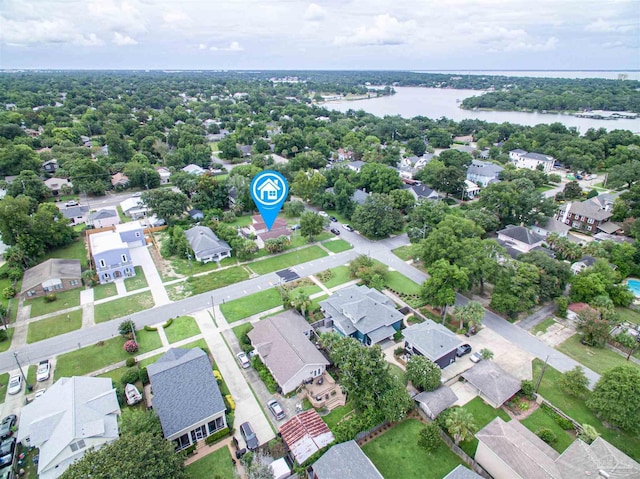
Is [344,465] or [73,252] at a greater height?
[344,465]

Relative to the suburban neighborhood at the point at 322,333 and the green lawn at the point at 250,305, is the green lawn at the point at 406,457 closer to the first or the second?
the suburban neighborhood at the point at 322,333

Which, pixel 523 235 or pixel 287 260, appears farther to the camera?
pixel 287 260

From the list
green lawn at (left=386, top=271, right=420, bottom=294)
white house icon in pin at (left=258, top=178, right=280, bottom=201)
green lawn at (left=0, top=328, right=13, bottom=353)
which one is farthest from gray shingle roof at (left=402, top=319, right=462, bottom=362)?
green lawn at (left=0, top=328, right=13, bottom=353)

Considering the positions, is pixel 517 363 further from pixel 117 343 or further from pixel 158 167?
pixel 158 167

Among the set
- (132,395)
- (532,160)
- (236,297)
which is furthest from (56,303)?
(532,160)

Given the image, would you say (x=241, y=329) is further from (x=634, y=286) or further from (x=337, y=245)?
(x=634, y=286)

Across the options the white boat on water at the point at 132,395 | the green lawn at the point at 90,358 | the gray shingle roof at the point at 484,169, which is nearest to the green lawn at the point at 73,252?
the green lawn at the point at 90,358

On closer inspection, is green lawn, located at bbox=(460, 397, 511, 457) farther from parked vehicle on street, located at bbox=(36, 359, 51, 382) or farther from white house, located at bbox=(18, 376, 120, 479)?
parked vehicle on street, located at bbox=(36, 359, 51, 382)
